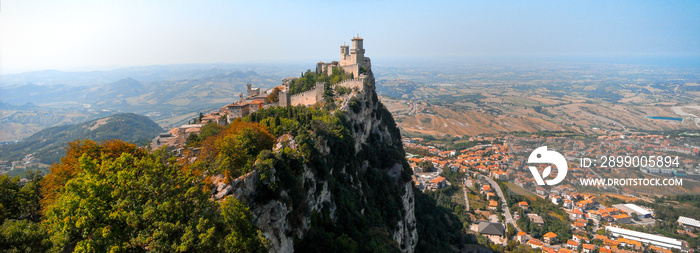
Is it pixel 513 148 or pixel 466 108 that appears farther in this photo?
pixel 466 108

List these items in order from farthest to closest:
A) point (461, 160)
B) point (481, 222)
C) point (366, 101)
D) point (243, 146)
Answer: point (461, 160) → point (481, 222) → point (366, 101) → point (243, 146)

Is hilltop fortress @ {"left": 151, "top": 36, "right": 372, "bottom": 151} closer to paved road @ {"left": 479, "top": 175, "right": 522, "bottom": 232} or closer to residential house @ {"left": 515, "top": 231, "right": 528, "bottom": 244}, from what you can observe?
residential house @ {"left": 515, "top": 231, "right": 528, "bottom": 244}

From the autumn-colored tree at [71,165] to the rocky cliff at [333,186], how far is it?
18.6 feet

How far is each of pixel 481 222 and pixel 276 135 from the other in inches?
1513

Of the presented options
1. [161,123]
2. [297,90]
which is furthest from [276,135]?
[161,123]

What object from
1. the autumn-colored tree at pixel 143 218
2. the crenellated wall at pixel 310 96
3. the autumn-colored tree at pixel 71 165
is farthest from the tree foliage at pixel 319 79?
the autumn-colored tree at pixel 143 218

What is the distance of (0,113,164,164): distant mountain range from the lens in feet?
330

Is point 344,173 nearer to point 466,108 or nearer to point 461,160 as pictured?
point 461,160

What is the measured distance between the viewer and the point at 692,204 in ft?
175

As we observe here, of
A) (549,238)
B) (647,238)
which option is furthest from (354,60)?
(647,238)

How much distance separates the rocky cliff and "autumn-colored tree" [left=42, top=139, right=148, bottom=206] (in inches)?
224

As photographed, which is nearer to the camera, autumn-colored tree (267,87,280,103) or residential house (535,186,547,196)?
autumn-colored tree (267,87,280,103)

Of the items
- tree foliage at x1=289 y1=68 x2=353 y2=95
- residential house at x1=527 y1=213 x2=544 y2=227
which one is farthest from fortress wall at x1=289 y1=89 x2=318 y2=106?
residential house at x1=527 y1=213 x2=544 y2=227

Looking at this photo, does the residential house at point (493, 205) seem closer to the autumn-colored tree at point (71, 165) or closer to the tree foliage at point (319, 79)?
the tree foliage at point (319, 79)
